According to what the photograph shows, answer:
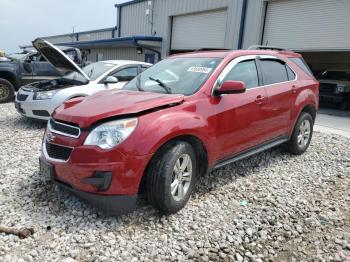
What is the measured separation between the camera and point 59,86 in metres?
7.62

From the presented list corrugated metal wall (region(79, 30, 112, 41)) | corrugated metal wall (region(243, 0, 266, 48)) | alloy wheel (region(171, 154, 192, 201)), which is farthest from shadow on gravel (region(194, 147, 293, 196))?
corrugated metal wall (region(79, 30, 112, 41))

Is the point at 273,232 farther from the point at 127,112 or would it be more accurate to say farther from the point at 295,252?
the point at 127,112

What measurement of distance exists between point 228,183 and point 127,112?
75.3 inches

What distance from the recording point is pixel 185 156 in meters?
3.61

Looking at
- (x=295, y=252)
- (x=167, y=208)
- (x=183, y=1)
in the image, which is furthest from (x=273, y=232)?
(x=183, y=1)

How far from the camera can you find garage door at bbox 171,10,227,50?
16.4 metres

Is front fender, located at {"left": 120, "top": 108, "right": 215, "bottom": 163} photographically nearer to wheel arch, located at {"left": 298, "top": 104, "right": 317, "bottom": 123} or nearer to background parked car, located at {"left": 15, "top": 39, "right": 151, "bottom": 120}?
wheel arch, located at {"left": 298, "top": 104, "right": 317, "bottom": 123}

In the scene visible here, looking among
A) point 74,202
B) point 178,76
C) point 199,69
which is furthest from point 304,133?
point 74,202

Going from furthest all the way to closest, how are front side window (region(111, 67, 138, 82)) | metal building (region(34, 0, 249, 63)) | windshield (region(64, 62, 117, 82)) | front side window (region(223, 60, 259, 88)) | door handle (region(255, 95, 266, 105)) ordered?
metal building (region(34, 0, 249, 63)), front side window (region(111, 67, 138, 82)), windshield (region(64, 62, 117, 82)), door handle (region(255, 95, 266, 105)), front side window (region(223, 60, 259, 88))

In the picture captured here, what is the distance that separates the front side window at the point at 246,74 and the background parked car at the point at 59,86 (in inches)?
119

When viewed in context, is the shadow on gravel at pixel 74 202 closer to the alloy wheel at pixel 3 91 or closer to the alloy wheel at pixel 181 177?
the alloy wheel at pixel 181 177

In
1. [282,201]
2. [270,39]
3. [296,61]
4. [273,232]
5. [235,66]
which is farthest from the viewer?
[270,39]

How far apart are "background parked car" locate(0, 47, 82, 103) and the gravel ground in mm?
6750

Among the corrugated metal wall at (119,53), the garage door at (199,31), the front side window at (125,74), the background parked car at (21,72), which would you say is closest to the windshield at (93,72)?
the front side window at (125,74)
